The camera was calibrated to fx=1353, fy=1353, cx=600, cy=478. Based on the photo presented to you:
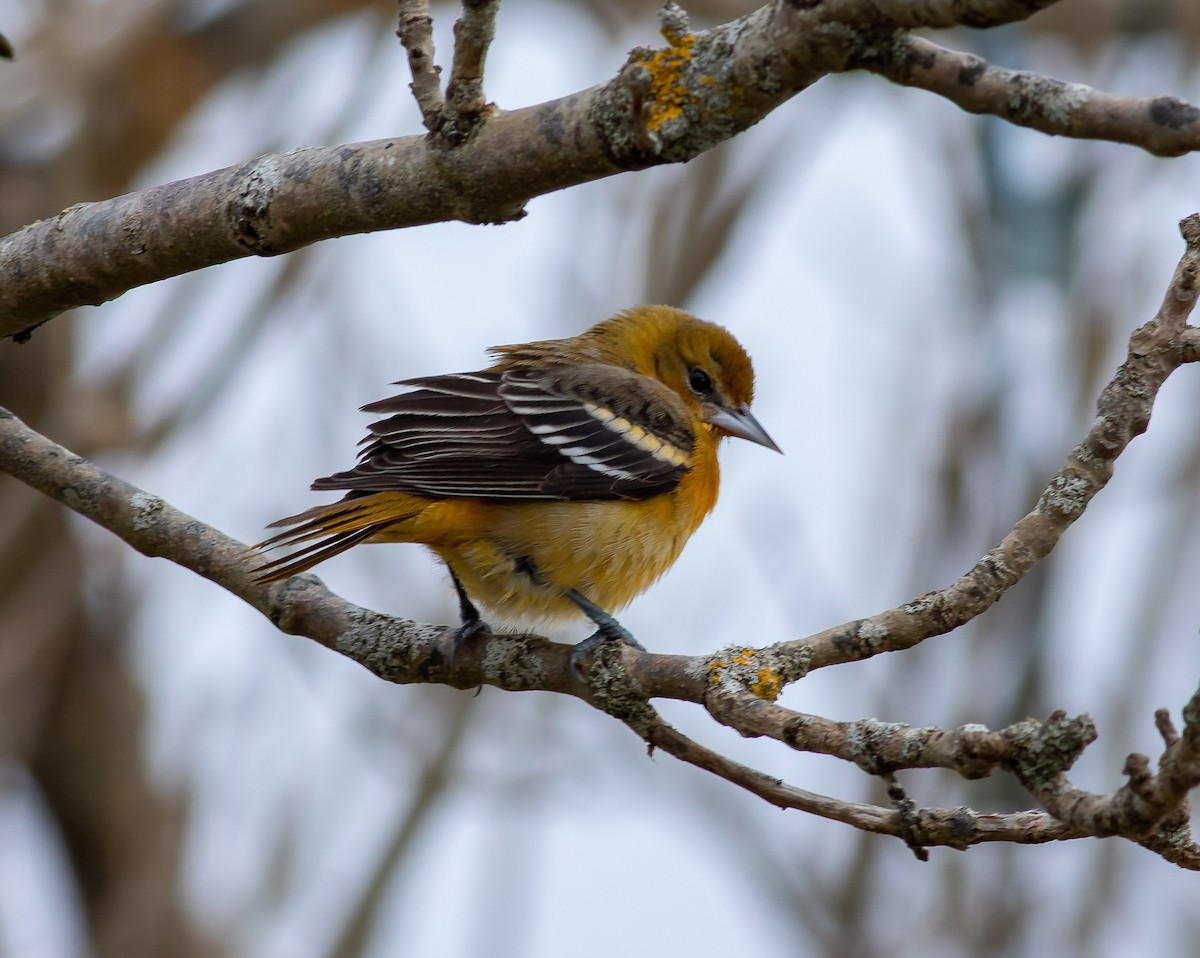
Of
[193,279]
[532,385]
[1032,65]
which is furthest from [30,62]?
[1032,65]

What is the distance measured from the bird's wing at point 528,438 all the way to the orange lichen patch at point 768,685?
160cm

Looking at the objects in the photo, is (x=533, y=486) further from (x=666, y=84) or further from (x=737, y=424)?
(x=666, y=84)

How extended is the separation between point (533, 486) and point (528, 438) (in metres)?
0.32

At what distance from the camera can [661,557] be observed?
4.91 m

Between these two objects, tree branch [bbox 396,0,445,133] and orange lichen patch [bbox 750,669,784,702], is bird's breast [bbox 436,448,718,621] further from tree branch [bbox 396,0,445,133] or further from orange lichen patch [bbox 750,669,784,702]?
tree branch [bbox 396,0,445,133]

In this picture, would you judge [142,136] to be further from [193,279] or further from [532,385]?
[532,385]

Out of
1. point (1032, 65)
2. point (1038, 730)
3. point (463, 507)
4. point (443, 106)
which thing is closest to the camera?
point (1038, 730)

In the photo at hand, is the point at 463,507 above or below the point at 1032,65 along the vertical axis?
below

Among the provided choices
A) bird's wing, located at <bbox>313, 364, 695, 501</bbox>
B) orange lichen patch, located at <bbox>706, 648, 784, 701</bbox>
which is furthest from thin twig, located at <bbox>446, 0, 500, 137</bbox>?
bird's wing, located at <bbox>313, 364, 695, 501</bbox>

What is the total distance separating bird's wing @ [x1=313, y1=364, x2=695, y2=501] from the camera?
14.3ft

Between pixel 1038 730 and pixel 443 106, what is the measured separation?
5.31 feet

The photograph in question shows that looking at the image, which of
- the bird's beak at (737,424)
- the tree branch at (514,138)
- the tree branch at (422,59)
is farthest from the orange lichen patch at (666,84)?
the bird's beak at (737,424)

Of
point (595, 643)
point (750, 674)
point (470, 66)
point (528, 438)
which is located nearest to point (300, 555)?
point (595, 643)

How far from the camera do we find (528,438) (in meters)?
4.82
